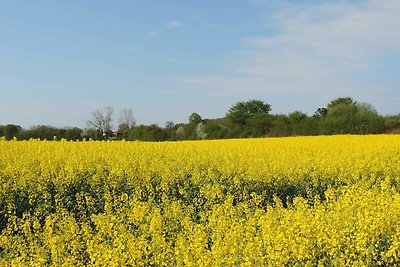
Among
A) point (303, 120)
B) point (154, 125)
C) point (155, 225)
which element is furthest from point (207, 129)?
point (155, 225)

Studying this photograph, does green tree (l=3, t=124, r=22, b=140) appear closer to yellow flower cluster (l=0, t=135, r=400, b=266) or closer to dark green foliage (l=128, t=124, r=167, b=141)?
dark green foliage (l=128, t=124, r=167, b=141)

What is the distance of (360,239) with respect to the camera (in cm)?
484

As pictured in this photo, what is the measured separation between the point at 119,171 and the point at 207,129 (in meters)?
28.3

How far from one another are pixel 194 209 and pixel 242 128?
2919cm

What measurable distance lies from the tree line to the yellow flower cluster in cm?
1742

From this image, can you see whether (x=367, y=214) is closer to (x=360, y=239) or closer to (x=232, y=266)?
(x=360, y=239)

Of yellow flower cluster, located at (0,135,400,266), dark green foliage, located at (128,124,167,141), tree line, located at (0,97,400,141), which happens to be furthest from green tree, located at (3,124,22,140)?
yellow flower cluster, located at (0,135,400,266)

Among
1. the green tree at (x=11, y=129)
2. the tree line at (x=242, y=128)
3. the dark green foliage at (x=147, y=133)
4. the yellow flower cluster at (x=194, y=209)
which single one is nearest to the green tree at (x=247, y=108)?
the tree line at (x=242, y=128)

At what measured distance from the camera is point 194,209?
27.9ft

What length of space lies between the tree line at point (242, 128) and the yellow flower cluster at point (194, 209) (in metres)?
17.4

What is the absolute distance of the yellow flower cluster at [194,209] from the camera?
184 inches

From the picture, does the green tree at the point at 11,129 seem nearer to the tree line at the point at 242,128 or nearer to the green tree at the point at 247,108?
the tree line at the point at 242,128

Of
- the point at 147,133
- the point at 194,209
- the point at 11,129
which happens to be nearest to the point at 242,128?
the point at 147,133

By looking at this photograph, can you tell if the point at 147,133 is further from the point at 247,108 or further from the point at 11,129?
the point at 247,108
